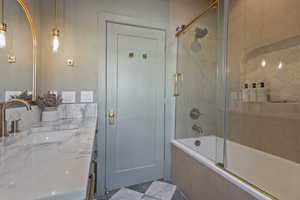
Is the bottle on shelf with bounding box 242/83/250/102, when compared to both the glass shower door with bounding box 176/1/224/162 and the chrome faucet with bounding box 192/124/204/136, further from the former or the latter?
the chrome faucet with bounding box 192/124/204/136

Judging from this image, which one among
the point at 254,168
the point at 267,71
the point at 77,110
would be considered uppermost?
the point at 267,71

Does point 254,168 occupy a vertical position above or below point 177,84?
below

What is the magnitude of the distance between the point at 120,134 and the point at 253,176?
1593 mm

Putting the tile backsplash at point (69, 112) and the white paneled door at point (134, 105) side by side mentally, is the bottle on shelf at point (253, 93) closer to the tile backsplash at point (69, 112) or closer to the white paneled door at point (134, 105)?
the white paneled door at point (134, 105)

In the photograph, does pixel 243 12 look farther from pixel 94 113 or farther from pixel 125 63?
pixel 94 113

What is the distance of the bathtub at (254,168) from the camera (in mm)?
1291

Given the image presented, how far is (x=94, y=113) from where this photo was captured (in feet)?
6.07

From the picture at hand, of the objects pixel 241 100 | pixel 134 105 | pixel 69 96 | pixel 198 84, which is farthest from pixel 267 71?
pixel 69 96

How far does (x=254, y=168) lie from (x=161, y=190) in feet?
3.66

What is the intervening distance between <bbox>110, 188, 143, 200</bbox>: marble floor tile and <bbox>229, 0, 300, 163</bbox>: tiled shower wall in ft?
4.57

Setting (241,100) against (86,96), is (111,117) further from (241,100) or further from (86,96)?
(241,100)

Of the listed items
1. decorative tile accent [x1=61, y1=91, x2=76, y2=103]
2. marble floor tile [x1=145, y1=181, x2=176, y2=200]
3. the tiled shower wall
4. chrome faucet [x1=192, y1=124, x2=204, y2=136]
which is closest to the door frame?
decorative tile accent [x1=61, y1=91, x2=76, y2=103]

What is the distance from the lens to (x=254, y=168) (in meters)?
1.68

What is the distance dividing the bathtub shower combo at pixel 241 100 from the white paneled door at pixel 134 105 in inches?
12.0
